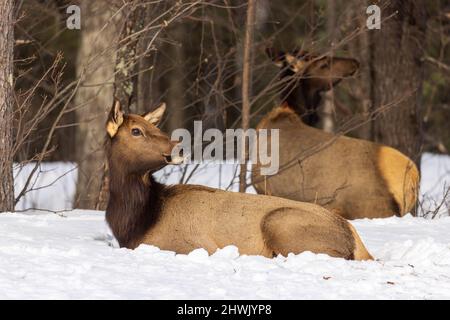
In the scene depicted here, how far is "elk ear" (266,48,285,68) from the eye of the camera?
13.4m

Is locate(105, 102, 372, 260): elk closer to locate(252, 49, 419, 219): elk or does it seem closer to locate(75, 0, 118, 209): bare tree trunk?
locate(252, 49, 419, 219): elk

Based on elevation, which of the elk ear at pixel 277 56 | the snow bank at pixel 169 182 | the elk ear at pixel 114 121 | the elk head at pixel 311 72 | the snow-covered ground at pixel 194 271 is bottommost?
the snow bank at pixel 169 182

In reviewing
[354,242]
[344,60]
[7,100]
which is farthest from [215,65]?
[354,242]

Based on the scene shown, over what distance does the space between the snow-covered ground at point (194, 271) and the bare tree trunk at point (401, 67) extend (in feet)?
15.9

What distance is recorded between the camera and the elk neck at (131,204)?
889 cm

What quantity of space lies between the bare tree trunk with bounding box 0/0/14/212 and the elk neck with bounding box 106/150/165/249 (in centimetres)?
178

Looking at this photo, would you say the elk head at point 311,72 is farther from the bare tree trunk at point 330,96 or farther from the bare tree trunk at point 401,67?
the bare tree trunk at point 401,67

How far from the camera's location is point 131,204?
356 inches

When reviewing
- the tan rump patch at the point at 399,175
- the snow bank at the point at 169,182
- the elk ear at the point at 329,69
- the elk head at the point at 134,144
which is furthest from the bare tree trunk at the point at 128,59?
the tan rump patch at the point at 399,175

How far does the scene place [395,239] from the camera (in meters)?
9.67

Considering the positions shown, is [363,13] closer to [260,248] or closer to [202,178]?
[260,248]

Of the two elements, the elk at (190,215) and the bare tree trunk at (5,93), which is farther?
the bare tree trunk at (5,93)

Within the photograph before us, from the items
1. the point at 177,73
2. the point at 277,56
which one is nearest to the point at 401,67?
the point at 277,56

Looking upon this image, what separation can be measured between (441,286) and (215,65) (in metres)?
7.04
